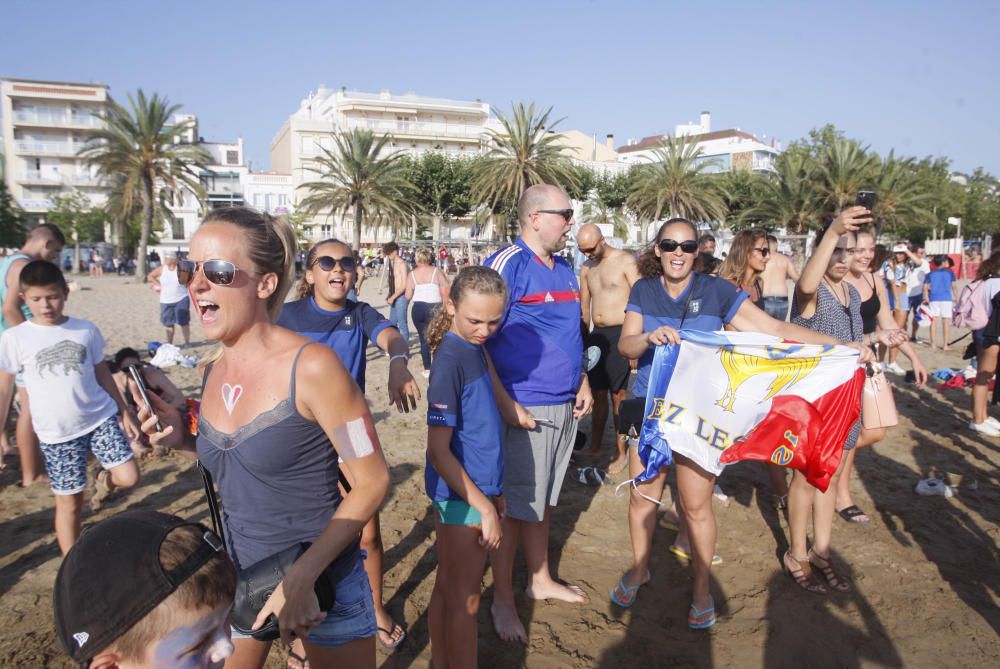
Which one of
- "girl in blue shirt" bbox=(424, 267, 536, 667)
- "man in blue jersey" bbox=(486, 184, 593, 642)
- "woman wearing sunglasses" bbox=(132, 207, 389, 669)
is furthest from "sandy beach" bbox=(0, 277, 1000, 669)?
"woman wearing sunglasses" bbox=(132, 207, 389, 669)

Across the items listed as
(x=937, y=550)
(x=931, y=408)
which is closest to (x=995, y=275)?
(x=931, y=408)

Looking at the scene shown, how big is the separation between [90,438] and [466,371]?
266cm

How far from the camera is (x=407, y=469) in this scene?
5855mm

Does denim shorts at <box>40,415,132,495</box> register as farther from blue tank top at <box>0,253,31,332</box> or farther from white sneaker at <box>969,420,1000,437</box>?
white sneaker at <box>969,420,1000,437</box>

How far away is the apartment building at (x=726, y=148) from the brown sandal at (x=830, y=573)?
6914 centimetres

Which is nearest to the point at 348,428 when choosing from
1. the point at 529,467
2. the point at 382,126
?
the point at 529,467

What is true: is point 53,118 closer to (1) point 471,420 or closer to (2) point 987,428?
(1) point 471,420

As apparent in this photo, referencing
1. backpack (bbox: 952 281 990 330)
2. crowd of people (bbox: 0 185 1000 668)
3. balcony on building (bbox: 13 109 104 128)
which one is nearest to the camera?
crowd of people (bbox: 0 185 1000 668)

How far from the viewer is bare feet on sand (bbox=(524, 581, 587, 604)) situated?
12.0ft

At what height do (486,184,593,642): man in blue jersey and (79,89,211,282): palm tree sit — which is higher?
(79,89,211,282): palm tree

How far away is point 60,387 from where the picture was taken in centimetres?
366

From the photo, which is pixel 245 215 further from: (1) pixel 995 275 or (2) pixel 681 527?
(1) pixel 995 275

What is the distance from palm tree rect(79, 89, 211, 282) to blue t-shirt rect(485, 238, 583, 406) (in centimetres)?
3111

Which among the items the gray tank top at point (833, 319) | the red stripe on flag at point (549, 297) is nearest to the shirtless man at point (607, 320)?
the gray tank top at point (833, 319)
